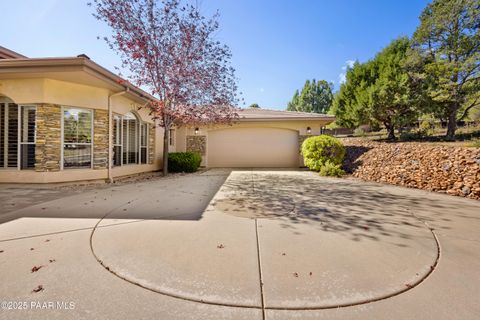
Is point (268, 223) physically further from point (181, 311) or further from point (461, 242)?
point (461, 242)

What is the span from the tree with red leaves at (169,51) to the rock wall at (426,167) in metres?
7.07

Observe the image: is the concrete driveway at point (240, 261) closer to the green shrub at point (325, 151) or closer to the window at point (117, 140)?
the window at point (117, 140)

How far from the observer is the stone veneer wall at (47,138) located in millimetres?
6422

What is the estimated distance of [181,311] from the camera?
1689mm

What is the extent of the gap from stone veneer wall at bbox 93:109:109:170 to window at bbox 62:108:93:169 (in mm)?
140

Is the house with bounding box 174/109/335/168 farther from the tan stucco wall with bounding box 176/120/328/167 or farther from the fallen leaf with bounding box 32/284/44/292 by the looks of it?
the fallen leaf with bounding box 32/284/44/292

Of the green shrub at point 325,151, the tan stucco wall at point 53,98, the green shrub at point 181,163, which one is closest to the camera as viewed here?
the tan stucco wall at point 53,98

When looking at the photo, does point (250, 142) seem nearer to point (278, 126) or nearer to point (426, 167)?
point (278, 126)

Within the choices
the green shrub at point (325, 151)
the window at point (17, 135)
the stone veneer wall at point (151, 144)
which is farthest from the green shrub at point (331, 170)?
the window at point (17, 135)

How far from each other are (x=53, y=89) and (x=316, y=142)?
9873 millimetres

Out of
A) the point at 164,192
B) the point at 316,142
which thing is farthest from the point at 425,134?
the point at 164,192

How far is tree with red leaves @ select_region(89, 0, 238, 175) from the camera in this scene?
24.4ft

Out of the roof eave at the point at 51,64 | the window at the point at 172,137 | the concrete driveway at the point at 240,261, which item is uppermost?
the roof eave at the point at 51,64

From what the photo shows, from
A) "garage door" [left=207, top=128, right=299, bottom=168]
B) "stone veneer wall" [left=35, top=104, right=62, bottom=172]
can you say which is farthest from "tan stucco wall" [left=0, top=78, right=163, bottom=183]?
"garage door" [left=207, top=128, right=299, bottom=168]
